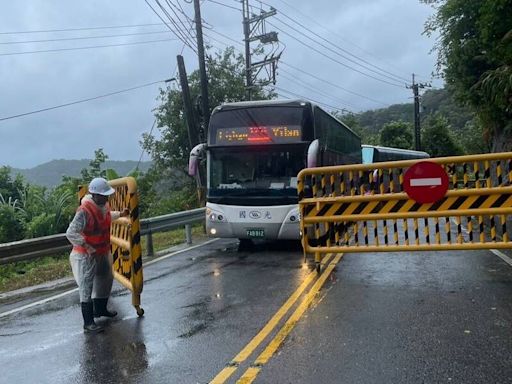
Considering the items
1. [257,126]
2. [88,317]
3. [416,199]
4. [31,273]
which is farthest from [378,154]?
[88,317]

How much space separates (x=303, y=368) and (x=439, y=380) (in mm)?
1102

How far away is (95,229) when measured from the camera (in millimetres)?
6738

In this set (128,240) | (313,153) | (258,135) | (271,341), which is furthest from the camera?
(258,135)

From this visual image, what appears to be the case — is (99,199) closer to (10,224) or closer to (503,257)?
(503,257)

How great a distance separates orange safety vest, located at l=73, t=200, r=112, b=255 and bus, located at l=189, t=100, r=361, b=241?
5.34 m

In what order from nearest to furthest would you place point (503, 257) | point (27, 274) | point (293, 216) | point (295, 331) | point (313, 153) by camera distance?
point (295, 331)
point (503, 257)
point (313, 153)
point (27, 274)
point (293, 216)

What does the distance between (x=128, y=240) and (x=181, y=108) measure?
21.8m

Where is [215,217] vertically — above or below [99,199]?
below

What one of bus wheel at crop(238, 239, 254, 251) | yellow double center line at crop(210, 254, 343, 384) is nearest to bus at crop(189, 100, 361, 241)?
bus wheel at crop(238, 239, 254, 251)

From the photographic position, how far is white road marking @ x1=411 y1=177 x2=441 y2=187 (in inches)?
308

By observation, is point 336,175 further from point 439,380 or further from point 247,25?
point 247,25

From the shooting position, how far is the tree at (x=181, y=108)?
28344 millimetres

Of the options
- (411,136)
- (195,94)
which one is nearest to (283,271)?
(195,94)

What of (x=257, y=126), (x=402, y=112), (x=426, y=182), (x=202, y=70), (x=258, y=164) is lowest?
(x=426, y=182)
